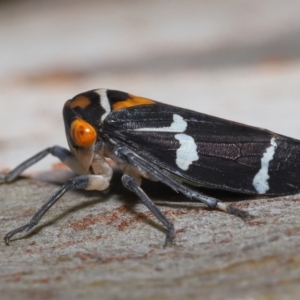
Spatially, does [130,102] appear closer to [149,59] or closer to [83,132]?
[83,132]

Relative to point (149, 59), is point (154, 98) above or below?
below

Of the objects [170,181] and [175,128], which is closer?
[170,181]

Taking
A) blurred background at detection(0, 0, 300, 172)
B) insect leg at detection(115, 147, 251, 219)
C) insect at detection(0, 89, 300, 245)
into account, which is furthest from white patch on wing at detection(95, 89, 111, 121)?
blurred background at detection(0, 0, 300, 172)

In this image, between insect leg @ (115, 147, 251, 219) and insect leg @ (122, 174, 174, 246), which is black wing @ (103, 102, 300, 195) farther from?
insect leg @ (122, 174, 174, 246)

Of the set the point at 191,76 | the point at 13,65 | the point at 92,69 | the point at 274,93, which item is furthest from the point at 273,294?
the point at 13,65

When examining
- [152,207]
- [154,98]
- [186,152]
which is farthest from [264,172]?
[154,98]

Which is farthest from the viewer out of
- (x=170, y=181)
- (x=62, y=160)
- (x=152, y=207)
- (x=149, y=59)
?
(x=149, y=59)
